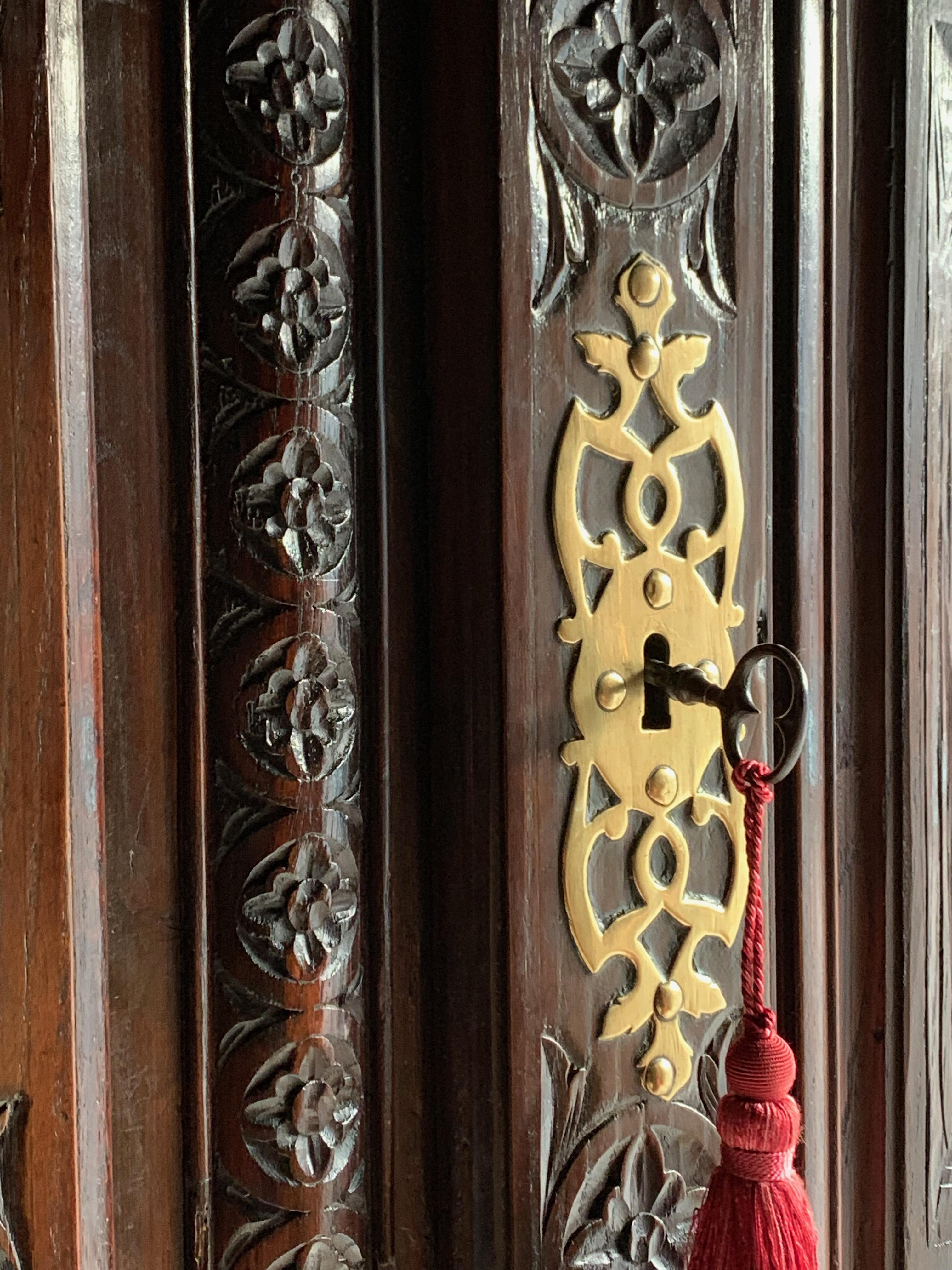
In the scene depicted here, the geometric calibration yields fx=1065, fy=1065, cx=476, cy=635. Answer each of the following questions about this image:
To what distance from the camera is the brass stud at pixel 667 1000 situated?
46 centimetres

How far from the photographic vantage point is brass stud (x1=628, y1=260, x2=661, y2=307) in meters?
0.46

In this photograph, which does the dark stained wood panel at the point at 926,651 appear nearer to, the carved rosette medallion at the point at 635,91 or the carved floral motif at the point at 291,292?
the carved rosette medallion at the point at 635,91

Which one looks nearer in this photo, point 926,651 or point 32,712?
point 32,712

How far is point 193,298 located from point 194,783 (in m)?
0.20

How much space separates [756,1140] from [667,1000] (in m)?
0.07

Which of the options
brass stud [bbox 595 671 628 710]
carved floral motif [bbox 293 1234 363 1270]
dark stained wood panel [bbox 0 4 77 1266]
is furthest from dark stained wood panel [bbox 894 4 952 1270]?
dark stained wood panel [bbox 0 4 77 1266]

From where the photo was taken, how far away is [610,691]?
454 mm

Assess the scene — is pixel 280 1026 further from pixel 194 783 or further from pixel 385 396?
pixel 385 396

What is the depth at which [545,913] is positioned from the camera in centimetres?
45

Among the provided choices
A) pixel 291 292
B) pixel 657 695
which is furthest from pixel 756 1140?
pixel 291 292

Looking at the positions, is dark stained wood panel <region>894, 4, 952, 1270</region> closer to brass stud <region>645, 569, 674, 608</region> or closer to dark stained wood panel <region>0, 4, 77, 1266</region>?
brass stud <region>645, 569, 674, 608</region>

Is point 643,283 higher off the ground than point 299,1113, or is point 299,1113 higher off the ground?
point 643,283

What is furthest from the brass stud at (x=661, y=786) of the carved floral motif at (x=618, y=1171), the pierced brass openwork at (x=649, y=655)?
the carved floral motif at (x=618, y=1171)

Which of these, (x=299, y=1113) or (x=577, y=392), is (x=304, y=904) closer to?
(x=299, y=1113)
